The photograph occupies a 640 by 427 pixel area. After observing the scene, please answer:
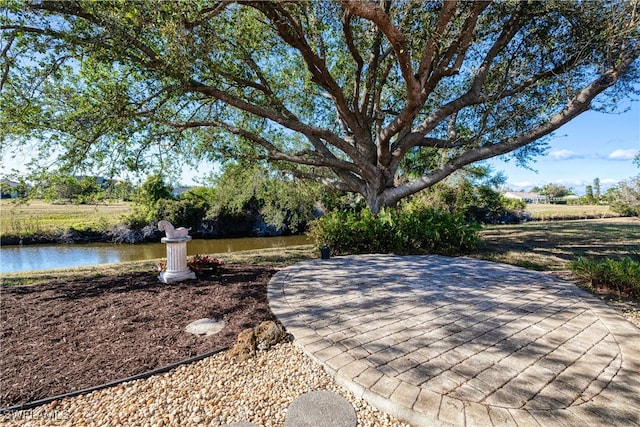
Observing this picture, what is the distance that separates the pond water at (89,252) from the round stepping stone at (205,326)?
1061cm

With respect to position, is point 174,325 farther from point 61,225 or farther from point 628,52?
point 61,225

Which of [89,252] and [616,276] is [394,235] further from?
[89,252]

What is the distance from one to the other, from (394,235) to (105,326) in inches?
234

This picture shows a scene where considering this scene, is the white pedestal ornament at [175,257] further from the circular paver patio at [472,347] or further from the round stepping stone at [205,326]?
the round stepping stone at [205,326]

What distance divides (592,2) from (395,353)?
8.27 m

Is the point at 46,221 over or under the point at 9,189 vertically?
under

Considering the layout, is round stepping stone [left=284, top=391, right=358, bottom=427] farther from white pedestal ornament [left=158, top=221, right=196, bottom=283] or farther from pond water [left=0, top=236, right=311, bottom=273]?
pond water [left=0, top=236, right=311, bottom=273]

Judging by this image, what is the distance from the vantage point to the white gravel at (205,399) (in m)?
1.91

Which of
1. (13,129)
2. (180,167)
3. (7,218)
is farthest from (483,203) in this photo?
(7,218)

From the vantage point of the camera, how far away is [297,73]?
905cm

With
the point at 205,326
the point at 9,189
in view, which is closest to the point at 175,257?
the point at 205,326

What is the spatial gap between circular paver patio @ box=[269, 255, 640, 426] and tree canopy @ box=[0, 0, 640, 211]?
401cm

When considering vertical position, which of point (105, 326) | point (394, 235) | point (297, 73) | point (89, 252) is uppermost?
point (297, 73)

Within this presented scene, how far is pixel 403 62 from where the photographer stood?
5406 millimetres
